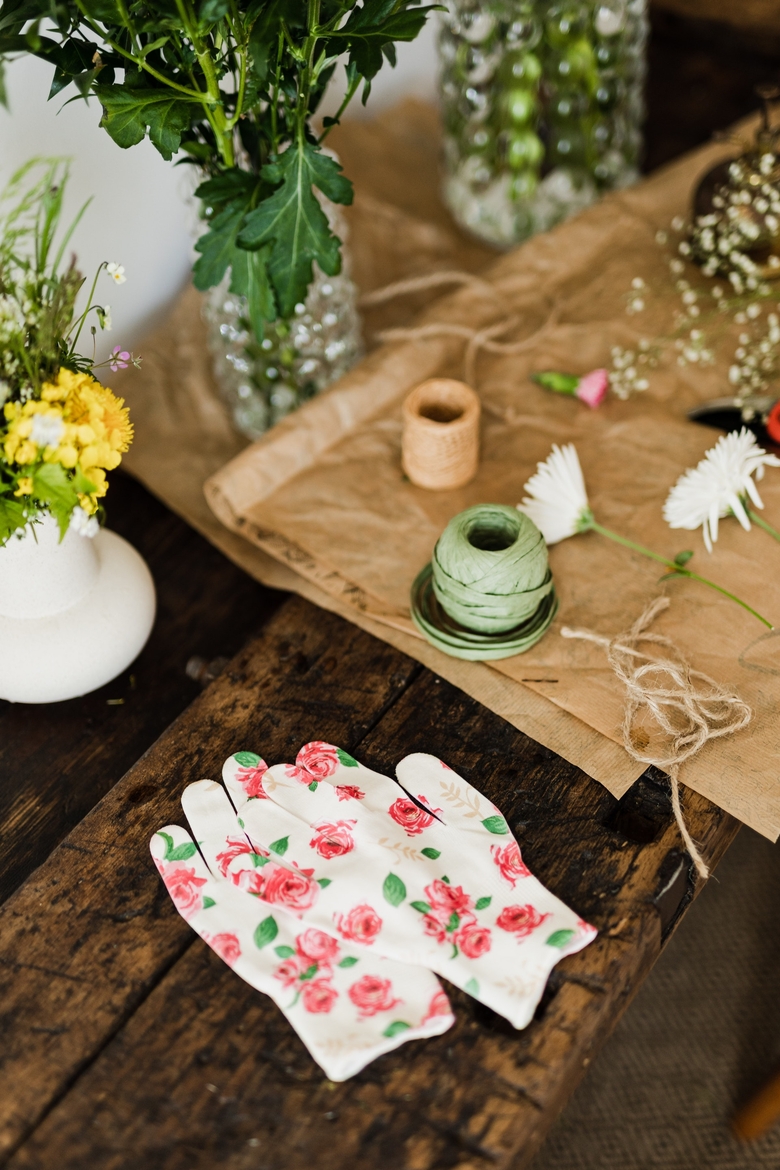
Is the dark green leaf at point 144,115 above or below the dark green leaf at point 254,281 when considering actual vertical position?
above

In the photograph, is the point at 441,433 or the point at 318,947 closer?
the point at 318,947

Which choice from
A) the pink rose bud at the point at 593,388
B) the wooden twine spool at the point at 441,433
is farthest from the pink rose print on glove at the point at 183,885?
the pink rose bud at the point at 593,388

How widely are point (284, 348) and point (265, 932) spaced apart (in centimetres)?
72

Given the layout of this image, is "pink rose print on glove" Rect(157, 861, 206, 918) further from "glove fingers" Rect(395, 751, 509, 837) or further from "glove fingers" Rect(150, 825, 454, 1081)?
"glove fingers" Rect(395, 751, 509, 837)

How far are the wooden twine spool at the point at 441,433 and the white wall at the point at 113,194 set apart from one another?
0.36 m

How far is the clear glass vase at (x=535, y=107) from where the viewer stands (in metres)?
1.40

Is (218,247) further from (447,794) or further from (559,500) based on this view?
(447,794)

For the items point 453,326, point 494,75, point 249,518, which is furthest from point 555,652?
point 494,75

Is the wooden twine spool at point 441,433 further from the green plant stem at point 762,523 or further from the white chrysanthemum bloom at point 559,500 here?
the green plant stem at point 762,523

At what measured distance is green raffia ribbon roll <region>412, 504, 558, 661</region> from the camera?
93cm

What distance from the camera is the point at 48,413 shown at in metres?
0.76

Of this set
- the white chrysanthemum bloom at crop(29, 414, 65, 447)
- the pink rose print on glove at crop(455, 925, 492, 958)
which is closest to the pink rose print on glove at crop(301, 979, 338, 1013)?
the pink rose print on glove at crop(455, 925, 492, 958)

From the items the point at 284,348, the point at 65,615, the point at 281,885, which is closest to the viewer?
the point at 281,885

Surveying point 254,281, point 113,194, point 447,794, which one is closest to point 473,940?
point 447,794
